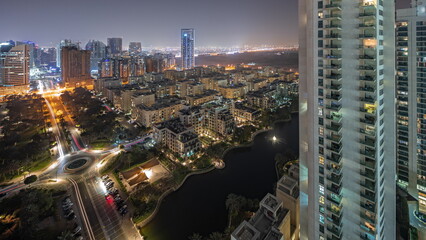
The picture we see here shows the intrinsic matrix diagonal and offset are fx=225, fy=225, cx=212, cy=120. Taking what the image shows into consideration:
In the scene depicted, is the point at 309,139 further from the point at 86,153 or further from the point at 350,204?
the point at 86,153

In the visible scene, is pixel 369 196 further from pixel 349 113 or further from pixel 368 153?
pixel 349 113

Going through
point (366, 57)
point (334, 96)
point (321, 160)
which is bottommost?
point (321, 160)

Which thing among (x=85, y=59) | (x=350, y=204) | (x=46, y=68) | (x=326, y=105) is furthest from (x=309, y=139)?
(x=46, y=68)

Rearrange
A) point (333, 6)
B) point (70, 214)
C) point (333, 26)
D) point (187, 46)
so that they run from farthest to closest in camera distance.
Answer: point (187, 46) → point (70, 214) → point (333, 26) → point (333, 6)

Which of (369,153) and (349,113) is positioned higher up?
(349,113)

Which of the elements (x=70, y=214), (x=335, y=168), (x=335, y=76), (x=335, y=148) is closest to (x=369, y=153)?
(x=335, y=148)

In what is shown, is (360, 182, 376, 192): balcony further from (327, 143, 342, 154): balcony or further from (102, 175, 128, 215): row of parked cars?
(102, 175, 128, 215): row of parked cars
